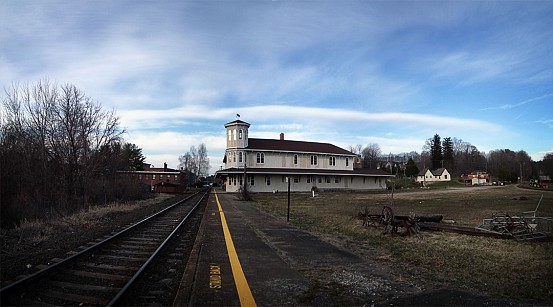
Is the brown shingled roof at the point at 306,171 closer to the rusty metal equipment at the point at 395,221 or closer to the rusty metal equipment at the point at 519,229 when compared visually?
the rusty metal equipment at the point at 395,221

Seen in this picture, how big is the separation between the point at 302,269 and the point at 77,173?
24.5 metres

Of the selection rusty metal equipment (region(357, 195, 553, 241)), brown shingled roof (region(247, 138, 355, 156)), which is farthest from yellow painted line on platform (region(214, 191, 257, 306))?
brown shingled roof (region(247, 138, 355, 156))

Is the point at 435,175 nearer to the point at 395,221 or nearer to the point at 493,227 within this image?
the point at 493,227

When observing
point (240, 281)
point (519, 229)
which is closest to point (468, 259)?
point (519, 229)

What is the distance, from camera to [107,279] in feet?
22.2

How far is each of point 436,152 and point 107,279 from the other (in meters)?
148

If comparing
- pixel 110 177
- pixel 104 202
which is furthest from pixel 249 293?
pixel 110 177

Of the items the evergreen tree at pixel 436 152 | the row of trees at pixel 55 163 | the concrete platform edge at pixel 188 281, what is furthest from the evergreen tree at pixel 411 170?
the concrete platform edge at pixel 188 281

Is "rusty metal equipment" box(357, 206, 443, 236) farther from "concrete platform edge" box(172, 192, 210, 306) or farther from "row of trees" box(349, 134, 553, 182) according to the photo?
"row of trees" box(349, 134, 553, 182)

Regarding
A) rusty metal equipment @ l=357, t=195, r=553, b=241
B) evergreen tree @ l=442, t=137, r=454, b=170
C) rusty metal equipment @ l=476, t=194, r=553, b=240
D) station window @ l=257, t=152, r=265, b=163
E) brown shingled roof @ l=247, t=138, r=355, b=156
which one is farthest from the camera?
evergreen tree @ l=442, t=137, r=454, b=170

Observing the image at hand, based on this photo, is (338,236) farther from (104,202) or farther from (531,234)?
(104,202)

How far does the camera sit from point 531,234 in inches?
423

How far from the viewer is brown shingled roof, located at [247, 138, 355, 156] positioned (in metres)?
59.4

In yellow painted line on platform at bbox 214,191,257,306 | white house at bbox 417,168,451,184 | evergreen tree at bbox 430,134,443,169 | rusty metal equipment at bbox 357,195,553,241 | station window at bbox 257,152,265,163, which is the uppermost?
evergreen tree at bbox 430,134,443,169
